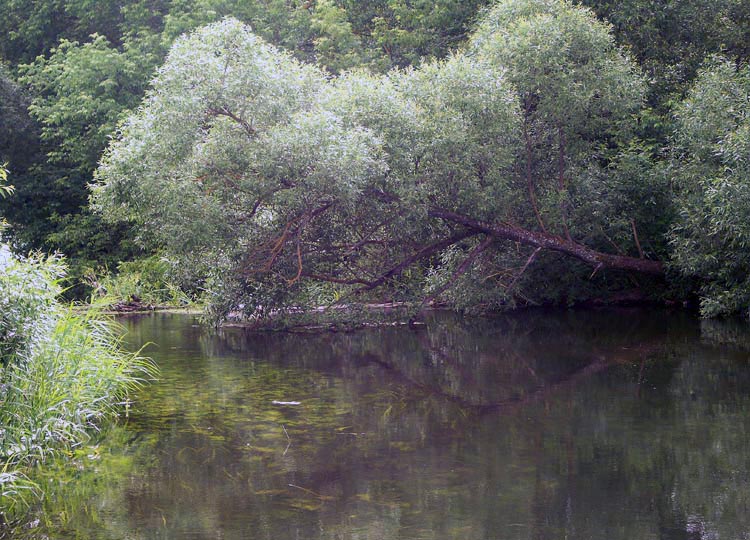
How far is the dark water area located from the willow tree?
2.29 metres

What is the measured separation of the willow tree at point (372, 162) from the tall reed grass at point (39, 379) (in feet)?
18.3

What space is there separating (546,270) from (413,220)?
20.6ft

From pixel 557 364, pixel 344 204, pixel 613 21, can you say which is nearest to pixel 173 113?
pixel 344 204

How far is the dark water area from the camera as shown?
20.9 ft

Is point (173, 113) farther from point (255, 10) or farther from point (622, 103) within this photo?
point (255, 10)

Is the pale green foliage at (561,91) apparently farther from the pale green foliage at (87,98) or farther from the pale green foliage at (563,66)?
the pale green foliage at (87,98)

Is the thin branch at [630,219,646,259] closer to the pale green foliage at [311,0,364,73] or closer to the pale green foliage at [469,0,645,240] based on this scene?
the pale green foliage at [469,0,645,240]

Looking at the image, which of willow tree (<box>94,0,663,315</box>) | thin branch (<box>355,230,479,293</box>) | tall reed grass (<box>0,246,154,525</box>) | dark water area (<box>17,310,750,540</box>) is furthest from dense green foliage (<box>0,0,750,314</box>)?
tall reed grass (<box>0,246,154,525</box>)

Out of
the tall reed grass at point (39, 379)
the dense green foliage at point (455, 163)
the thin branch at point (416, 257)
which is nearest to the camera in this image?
the tall reed grass at point (39, 379)

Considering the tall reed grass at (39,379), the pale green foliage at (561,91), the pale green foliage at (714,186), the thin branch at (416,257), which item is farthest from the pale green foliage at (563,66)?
the tall reed grass at (39,379)

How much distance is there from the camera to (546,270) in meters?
21.3

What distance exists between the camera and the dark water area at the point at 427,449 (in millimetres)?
6359

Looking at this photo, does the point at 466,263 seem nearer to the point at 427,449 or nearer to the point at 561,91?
the point at 561,91

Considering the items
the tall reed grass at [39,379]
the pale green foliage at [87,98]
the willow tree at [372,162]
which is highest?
the pale green foliage at [87,98]
